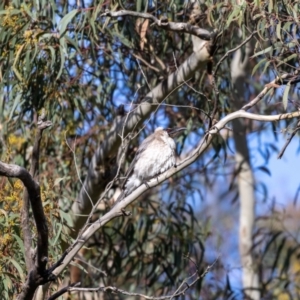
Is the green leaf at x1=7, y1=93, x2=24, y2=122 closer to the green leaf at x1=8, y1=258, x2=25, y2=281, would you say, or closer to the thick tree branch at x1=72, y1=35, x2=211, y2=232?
the thick tree branch at x1=72, y1=35, x2=211, y2=232

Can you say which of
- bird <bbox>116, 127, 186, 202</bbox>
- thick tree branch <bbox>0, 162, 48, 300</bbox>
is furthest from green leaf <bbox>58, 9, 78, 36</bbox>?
thick tree branch <bbox>0, 162, 48, 300</bbox>

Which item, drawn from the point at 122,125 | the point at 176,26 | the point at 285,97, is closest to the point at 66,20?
the point at 176,26

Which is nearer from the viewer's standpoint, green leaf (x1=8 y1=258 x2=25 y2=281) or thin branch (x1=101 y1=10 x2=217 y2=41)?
green leaf (x1=8 y1=258 x2=25 y2=281)

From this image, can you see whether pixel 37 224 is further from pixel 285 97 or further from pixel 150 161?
pixel 150 161

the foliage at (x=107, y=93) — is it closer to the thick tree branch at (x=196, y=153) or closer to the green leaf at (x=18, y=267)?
the green leaf at (x=18, y=267)

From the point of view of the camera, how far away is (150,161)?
19.8 ft

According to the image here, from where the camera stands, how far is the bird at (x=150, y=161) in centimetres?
602

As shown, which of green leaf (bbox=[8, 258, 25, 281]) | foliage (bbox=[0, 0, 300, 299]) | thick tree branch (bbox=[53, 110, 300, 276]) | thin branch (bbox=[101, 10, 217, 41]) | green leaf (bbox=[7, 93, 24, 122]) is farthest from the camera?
green leaf (bbox=[7, 93, 24, 122])

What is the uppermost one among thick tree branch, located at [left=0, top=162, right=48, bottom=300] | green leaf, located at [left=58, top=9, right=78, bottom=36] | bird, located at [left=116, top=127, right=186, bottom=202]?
green leaf, located at [left=58, top=9, right=78, bottom=36]

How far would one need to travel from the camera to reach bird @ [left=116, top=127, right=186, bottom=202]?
6016mm

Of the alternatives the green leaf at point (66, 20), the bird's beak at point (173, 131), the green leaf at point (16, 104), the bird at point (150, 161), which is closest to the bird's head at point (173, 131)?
the bird's beak at point (173, 131)

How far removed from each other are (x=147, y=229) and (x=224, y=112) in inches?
40.8

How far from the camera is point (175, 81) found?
19.1 ft

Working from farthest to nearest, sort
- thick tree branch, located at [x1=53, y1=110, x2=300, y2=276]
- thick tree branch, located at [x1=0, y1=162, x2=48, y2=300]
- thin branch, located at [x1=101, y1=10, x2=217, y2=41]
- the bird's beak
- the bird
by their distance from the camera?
1. the bird's beak
2. the bird
3. thin branch, located at [x1=101, y1=10, x2=217, y2=41]
4. thick tree branch, located at [x1=53, y1=110, x2=300, y2=276]
5. thick tree branch, located at [x1=0, y1=162, x2=48, y2=300]
